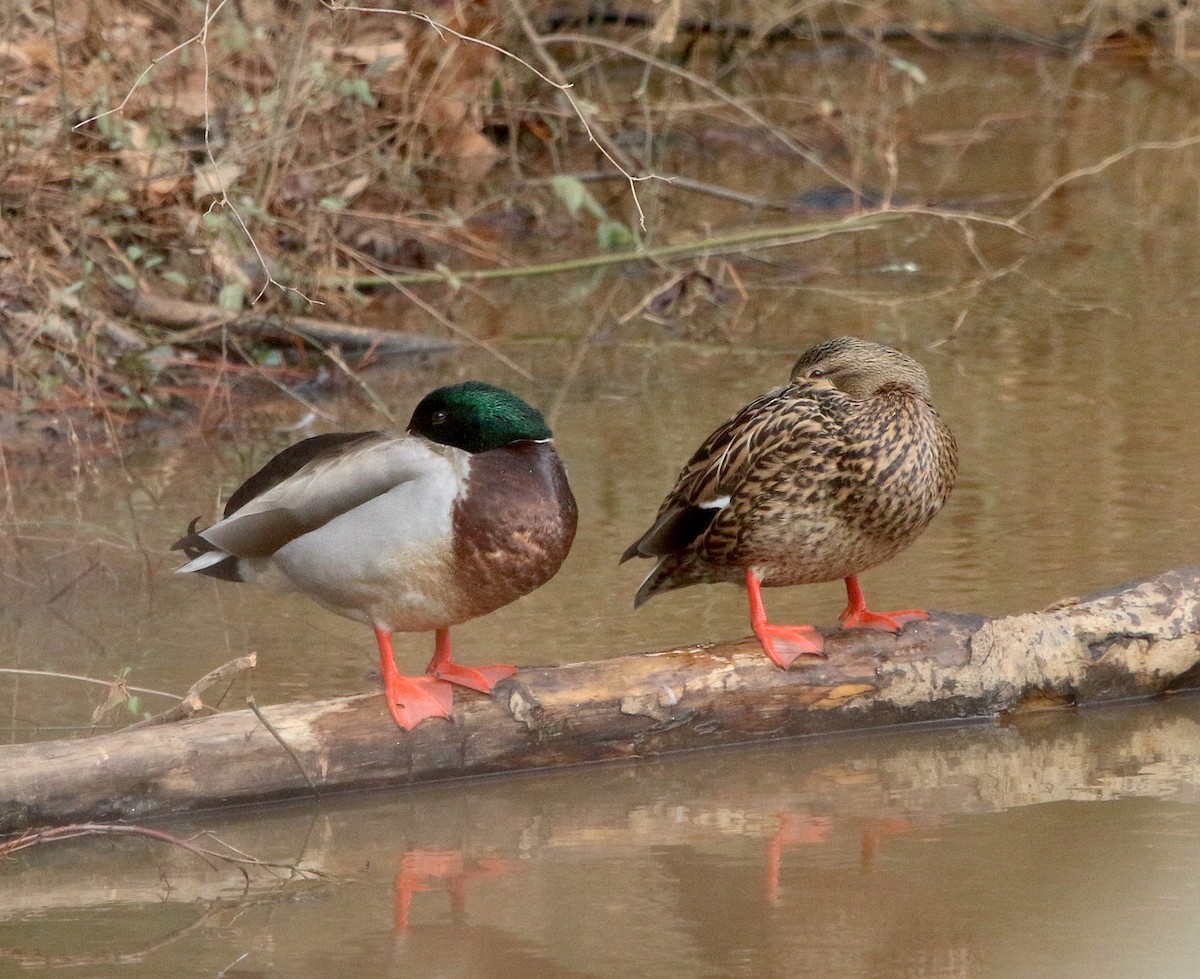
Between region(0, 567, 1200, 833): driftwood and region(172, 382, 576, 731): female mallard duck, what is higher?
region(172, 382, 576, 731): female mallard duck

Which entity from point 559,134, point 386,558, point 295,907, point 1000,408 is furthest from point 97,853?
point 559,134

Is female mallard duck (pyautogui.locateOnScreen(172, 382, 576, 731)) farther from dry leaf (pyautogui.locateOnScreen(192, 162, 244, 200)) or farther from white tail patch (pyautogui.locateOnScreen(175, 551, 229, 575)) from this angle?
dry leaf (pyautogui.locateOnScreen(192, 162, 244, 200))

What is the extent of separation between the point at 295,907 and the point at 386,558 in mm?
689

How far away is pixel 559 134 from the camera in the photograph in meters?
8.48

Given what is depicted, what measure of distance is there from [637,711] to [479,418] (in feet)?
2.00

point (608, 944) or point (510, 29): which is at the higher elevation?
point (510, 29)

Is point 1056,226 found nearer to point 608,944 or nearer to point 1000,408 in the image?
point 1000,408

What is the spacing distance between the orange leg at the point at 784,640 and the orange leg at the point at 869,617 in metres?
0.11

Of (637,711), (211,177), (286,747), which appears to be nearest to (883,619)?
(637,711)

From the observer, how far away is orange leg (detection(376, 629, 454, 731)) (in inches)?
137

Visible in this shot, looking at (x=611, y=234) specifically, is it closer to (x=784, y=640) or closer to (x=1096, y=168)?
(x=1096, y=168)

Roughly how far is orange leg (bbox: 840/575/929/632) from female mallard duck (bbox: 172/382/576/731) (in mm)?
641

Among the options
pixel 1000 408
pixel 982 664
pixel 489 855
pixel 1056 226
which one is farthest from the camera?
pixel 1056 226

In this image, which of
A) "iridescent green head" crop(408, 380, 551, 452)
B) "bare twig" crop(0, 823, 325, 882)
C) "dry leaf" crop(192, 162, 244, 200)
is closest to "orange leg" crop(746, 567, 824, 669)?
"iridescent green head" crop(408, 380, 551, 452)
